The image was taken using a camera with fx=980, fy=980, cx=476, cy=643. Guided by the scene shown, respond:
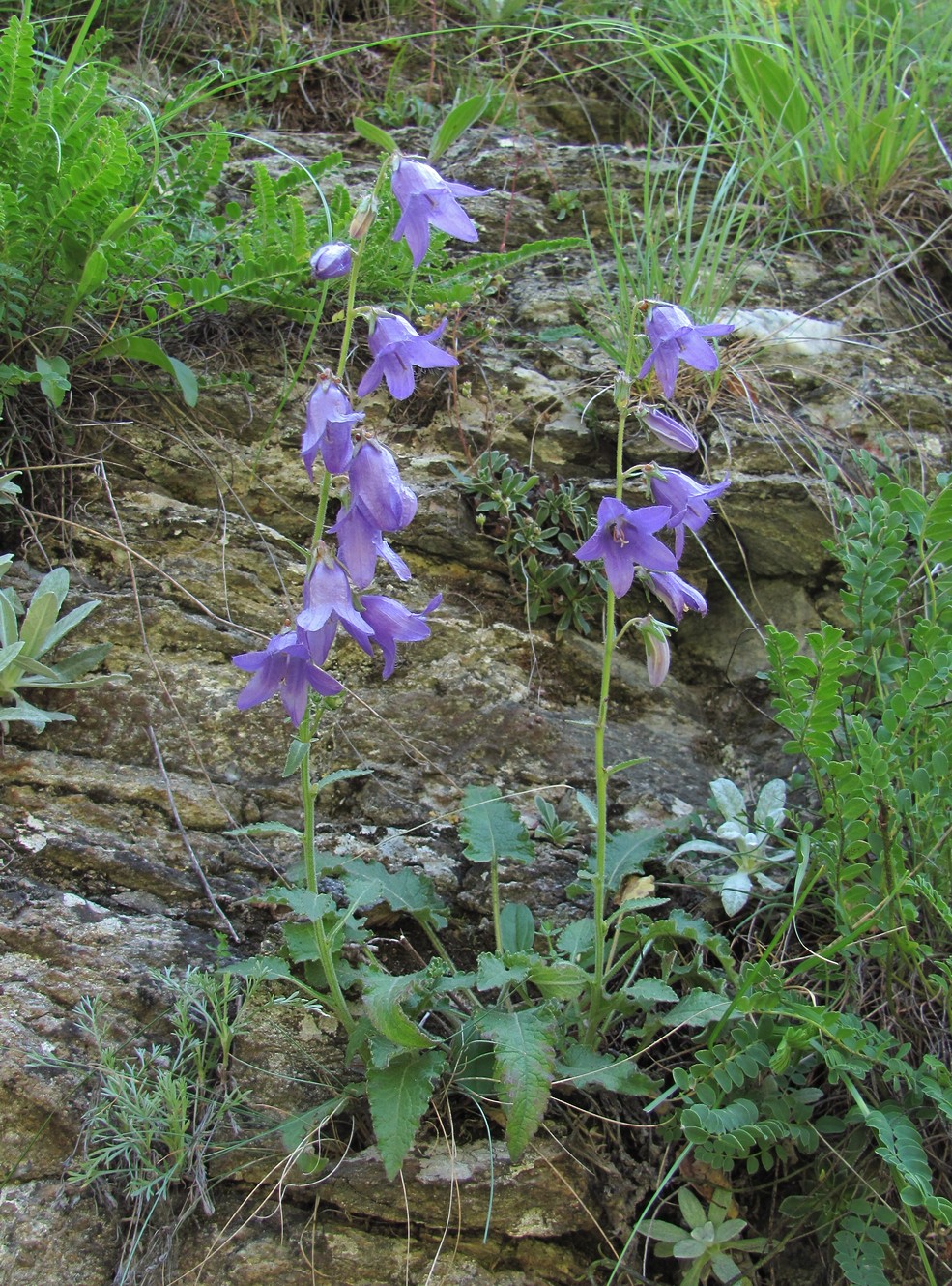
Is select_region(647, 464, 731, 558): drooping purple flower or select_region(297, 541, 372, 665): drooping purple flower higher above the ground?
select_region(647, 464, 731, 558): drooping purple flower

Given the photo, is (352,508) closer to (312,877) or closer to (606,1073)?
(312,877)

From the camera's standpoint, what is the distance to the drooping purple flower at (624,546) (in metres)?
1.69

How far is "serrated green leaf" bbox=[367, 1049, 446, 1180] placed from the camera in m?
1.52

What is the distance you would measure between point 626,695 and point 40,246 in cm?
194

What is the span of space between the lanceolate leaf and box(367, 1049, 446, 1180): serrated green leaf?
0.38ft

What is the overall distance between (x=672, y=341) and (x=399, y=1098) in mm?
1366

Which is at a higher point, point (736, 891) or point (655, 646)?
point (655, 646)

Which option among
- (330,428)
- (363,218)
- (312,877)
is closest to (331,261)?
(363,218)

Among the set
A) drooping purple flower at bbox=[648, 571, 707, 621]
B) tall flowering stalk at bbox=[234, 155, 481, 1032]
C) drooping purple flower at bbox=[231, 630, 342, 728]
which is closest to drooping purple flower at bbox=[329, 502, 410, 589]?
tall flowering stalk at bbox=[234, 155, 481, 1032]

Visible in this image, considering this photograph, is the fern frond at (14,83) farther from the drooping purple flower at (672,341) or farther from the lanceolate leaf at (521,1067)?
the lanceolate leaf at (521,1067)

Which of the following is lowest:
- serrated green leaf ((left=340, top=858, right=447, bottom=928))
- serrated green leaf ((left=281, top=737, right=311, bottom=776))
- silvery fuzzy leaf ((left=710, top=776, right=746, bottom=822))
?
silvery fuzzy leaf ((left=710, top=776, right=746, bottom=822))

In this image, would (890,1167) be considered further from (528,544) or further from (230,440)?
(230,440)

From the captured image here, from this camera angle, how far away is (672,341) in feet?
5.74

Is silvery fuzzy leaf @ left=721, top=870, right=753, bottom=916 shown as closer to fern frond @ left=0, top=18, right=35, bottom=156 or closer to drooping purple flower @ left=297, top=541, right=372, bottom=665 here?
drooping purple flower @ left=297, top=541, right=372, bottom=665
